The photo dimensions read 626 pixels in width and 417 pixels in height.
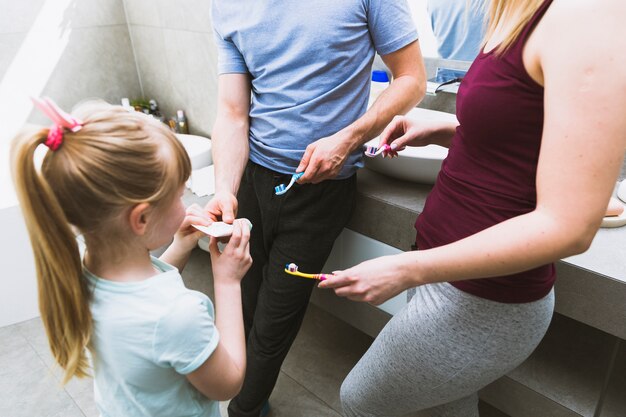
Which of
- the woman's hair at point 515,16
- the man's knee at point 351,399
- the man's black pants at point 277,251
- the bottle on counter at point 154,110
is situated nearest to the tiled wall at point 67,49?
the bottle on counter at point 154,110

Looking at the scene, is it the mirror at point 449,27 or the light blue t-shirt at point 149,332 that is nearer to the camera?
the light blue t-shirt at point 149,332

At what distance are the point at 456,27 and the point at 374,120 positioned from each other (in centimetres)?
55

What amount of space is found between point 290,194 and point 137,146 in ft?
1.91

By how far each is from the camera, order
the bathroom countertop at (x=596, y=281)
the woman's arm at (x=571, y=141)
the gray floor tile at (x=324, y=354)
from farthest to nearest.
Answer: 1. the gray floor tile at (x=324, y=354)
2. the bathroom countertop at (x=596, y=281)
3. the woman's arm at (x=571, y=141)

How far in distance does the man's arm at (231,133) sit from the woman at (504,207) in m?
0.54

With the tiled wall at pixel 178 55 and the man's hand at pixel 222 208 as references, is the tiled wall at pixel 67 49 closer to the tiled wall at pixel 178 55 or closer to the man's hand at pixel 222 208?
the tiled wall at pixel 178 55

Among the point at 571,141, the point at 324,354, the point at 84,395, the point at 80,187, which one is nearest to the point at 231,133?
the point at 80,187

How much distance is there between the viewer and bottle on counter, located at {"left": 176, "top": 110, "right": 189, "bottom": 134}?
2.45 metres

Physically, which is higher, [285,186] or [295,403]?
[285,186]

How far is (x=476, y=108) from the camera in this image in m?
0.69

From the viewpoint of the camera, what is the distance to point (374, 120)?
1.14m

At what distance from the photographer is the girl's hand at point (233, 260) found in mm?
862

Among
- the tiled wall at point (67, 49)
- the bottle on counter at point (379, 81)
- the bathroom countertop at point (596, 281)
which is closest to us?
the bathroom countertop at point (596, 281)

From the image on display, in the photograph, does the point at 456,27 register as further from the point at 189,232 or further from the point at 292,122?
the point at 189,232
